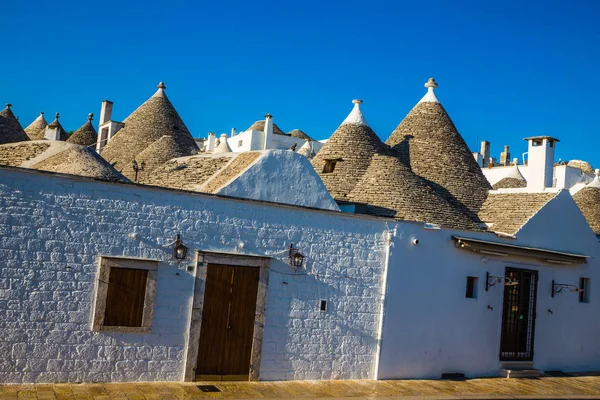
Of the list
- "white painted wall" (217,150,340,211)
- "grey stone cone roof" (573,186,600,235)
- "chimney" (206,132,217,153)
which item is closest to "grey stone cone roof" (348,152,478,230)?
"white painted wall" (217,150,340,211)

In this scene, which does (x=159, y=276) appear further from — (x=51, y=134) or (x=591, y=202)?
(x=51, y=134)

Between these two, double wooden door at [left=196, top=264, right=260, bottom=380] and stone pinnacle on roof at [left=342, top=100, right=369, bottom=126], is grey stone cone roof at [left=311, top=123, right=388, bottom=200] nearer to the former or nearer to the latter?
stone pinnacle on roof at [left=342, top=100, right=369, bottom=126]

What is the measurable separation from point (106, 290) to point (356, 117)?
34.2 feet

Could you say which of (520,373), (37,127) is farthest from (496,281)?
(37,127)

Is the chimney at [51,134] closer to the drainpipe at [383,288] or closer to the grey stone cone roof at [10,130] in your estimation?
the grey stone cone roof at [10,130]

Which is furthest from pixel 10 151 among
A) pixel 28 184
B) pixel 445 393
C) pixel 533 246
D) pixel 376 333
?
pixel 533 246

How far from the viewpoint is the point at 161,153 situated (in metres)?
19.3

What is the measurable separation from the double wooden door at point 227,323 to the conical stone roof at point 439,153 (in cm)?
743

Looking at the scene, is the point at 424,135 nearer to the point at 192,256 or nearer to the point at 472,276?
the point at 472,276

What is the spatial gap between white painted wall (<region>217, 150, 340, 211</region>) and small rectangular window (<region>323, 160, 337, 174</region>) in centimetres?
426

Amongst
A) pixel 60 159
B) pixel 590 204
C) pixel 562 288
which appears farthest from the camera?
pixel 590 204

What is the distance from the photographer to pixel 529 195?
16328 millimetres

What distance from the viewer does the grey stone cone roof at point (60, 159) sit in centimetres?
Answer: 1265

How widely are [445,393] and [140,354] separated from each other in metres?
5.67
